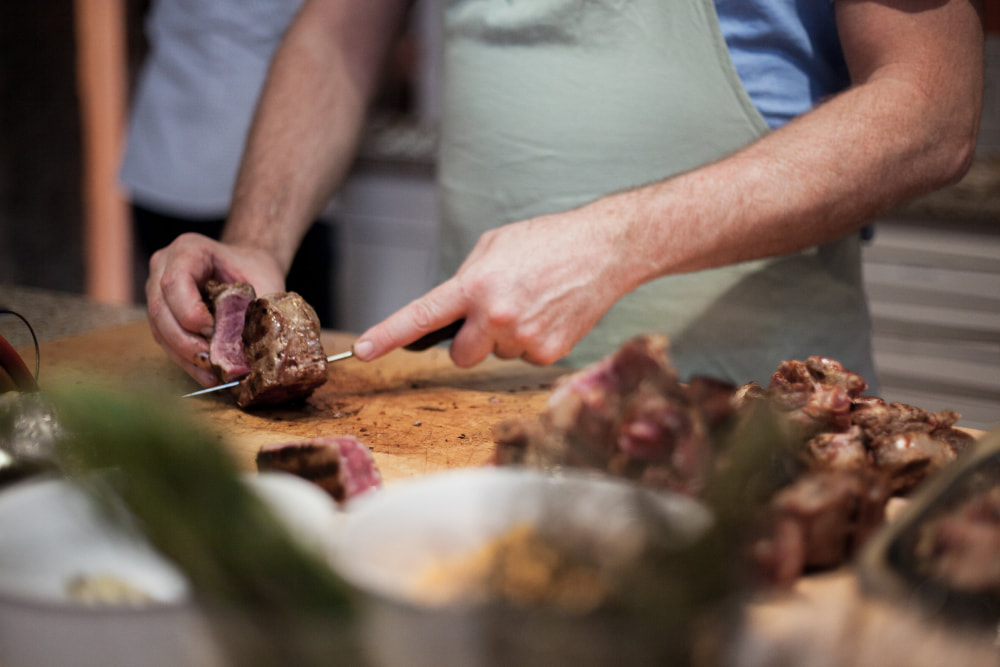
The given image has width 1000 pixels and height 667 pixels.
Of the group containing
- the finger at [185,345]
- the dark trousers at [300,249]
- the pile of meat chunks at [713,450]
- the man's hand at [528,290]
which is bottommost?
the dark trousers at [300,249]

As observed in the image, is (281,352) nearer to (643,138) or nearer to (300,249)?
(643,138)

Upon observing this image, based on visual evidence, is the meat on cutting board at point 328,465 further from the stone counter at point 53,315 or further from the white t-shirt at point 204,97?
the white t-shirt at point 204,97

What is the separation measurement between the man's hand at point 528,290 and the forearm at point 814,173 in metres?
0.05

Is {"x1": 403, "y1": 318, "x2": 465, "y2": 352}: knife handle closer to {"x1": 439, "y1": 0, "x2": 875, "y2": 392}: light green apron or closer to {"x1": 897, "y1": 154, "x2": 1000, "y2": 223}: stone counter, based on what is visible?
{"x1": 439, "y1": 0, "x2": 875, "y2": 392}: light green apron

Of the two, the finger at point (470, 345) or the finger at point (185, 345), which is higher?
the finger at point (470, 345)

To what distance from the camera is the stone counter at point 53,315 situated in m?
2.21

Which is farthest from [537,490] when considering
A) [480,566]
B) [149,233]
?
[149,233]

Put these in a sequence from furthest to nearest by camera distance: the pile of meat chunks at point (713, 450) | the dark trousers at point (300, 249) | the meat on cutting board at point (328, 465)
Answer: the dark trousers at point (300, 249) < the meat on cutting board at point (328, 465) < the pile of meat chunks at point (713, 450)

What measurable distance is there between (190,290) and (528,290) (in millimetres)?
749

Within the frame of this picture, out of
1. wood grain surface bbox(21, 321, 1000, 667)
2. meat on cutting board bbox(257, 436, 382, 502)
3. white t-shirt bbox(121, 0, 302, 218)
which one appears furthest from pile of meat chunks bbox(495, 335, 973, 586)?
white t-shirt bbox(121, 0, 302, 218)

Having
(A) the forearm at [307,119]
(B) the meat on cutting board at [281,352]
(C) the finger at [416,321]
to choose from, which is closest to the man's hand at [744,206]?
(C) the finger at [416,321]

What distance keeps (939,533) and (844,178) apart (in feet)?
3.71

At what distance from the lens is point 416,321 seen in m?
1.68

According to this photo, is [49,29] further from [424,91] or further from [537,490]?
[537,490]
